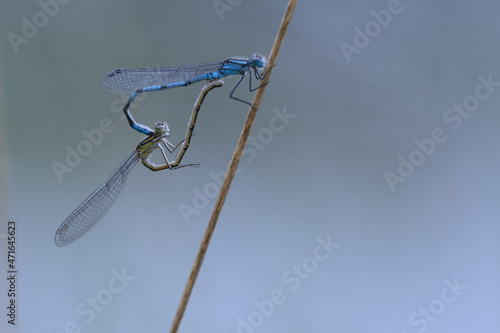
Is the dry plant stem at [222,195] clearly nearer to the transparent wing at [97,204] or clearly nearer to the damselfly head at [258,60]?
the damselfly head at [258,60]

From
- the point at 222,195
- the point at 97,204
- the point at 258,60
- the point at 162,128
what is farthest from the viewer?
the point at 97,204

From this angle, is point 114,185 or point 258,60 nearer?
point 258,60

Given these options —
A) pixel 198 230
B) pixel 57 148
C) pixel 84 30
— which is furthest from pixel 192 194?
pixel 84 30

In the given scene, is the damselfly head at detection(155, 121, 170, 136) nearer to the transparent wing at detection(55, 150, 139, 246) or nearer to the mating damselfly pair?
the mating damselfly pair

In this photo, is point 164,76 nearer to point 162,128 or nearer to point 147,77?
point 147,77

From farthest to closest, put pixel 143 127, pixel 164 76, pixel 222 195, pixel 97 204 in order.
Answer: pixel 164 76 → pixel 97 204 → pixel 143 127 → pixel 222 195

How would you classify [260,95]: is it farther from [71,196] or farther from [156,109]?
[71,196]

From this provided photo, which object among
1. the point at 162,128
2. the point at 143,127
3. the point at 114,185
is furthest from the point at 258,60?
the point at 114,185
